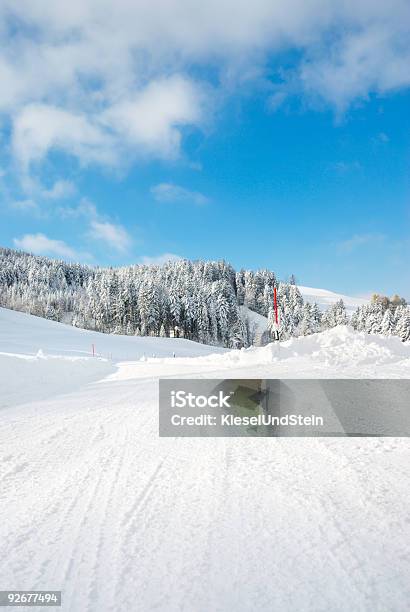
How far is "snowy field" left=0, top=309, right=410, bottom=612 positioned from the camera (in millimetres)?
1687

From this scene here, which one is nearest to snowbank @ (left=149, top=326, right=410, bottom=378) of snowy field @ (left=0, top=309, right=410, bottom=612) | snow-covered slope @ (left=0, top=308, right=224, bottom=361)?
snowy field @ (left=0, top=309, right=410, bottom=612)

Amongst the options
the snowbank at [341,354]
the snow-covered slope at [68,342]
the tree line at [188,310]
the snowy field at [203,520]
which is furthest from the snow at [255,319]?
the snowy field at [203,520]

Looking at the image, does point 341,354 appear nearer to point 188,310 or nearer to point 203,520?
point 203,520

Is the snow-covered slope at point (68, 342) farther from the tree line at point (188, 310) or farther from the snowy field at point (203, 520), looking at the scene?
the snowy field at point (203, 520)

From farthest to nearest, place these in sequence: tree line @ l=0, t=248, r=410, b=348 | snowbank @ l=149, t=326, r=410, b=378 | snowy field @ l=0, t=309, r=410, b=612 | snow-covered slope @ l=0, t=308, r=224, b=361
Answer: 1. tree line @ l=0, t=248, r=410, b=348
2. snow-covered slope @ l=0, t=308, r=224, b=361
3. snowbank @ l=149, t=326, r=410, b=378
4. snowy field @ l=0, t=309, r=410, b=612

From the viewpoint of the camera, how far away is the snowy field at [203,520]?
1687 millimetres

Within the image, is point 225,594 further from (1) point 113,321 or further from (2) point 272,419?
(1) point 113,321

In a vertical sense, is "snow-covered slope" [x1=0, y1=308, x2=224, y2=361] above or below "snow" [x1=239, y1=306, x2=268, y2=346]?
below

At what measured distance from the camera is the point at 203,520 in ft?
7.48

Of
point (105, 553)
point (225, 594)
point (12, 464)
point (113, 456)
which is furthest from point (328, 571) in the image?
point (12, 464)

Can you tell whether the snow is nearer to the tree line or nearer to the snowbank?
the tree line

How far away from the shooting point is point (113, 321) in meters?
81.6

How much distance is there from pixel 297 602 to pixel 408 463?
1.93 meters

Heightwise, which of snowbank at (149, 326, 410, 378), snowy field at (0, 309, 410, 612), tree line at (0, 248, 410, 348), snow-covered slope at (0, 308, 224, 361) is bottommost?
snowy field at (0, 309, 410, 612)
